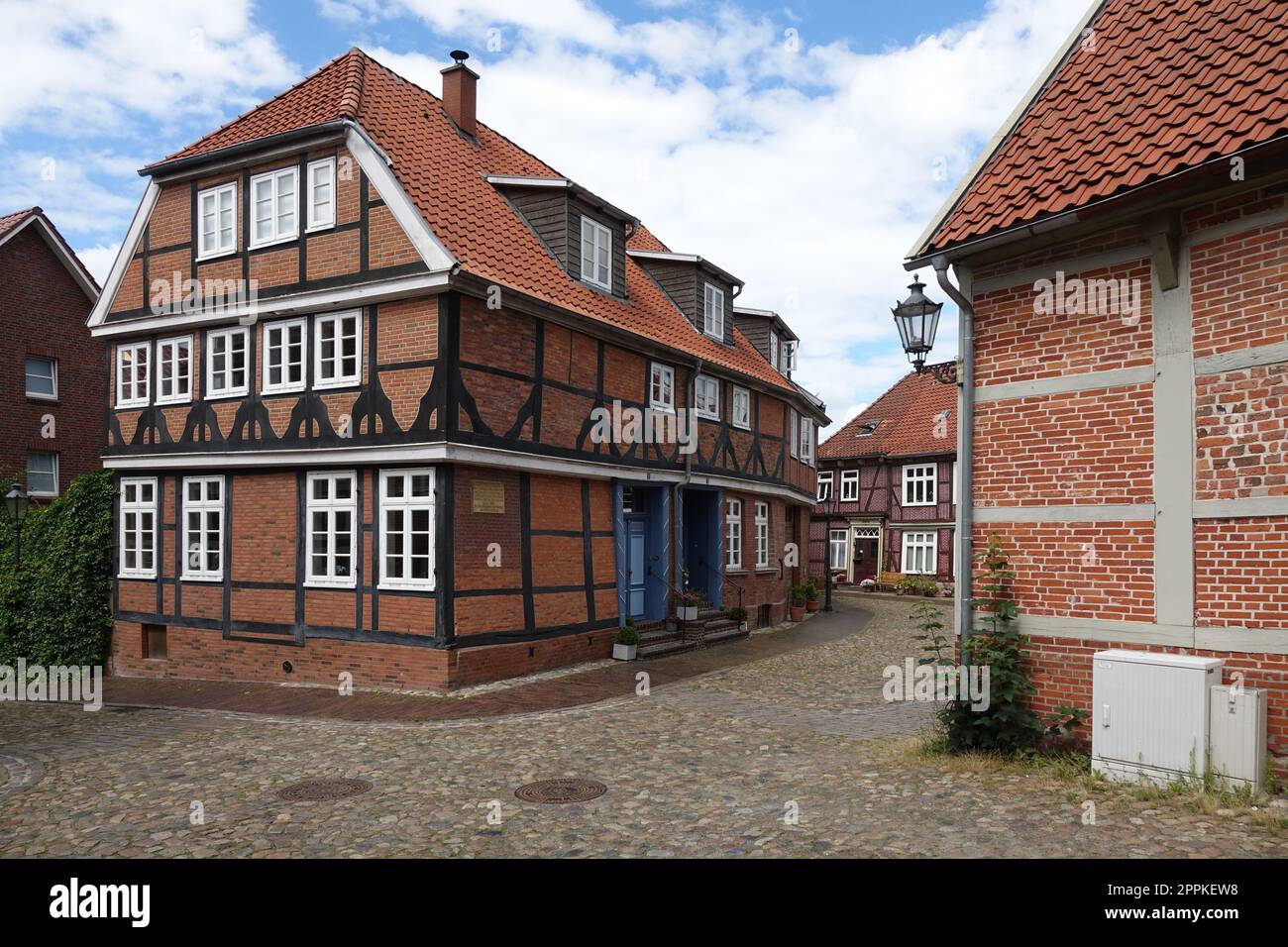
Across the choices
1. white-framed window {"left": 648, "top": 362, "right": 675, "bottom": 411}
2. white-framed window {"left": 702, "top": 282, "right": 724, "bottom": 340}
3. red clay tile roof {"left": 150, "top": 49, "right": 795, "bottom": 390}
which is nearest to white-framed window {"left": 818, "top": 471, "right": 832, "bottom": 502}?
white-framed window {"left": 702, "top": 282, "right": 724, "bottom": 340}

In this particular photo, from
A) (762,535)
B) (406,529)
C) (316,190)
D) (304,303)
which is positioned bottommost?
(762,535)

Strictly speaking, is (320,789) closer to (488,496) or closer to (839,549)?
(488,496)

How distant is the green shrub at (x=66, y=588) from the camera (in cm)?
1741

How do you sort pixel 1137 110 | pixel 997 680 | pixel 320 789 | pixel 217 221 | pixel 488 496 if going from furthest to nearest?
pixel 217 221 → pixel 488 496 → pixel 320 789 → pixel 997 680 → pixel 1137 110

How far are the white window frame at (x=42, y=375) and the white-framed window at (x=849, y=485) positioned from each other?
28.5 metres

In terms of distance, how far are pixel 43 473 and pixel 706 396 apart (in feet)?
59.2

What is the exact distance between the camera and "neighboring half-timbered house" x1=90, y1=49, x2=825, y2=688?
44.0 feet

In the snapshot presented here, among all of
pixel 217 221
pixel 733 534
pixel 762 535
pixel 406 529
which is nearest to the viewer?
pixel 406 529

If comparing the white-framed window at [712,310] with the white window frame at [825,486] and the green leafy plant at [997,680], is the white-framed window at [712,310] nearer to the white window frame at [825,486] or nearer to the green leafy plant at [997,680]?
the green leafy plant at [997,680]

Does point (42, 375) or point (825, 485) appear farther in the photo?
point (825, 485)

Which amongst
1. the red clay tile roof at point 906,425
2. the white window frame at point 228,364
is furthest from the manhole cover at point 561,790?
the red clay tile roof at point 906,425

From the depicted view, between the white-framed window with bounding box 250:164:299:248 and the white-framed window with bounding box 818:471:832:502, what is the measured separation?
28536 millimetres

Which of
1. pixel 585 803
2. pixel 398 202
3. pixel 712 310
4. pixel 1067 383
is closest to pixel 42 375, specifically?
pixel 398 202

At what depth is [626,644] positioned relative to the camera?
1623 cm
